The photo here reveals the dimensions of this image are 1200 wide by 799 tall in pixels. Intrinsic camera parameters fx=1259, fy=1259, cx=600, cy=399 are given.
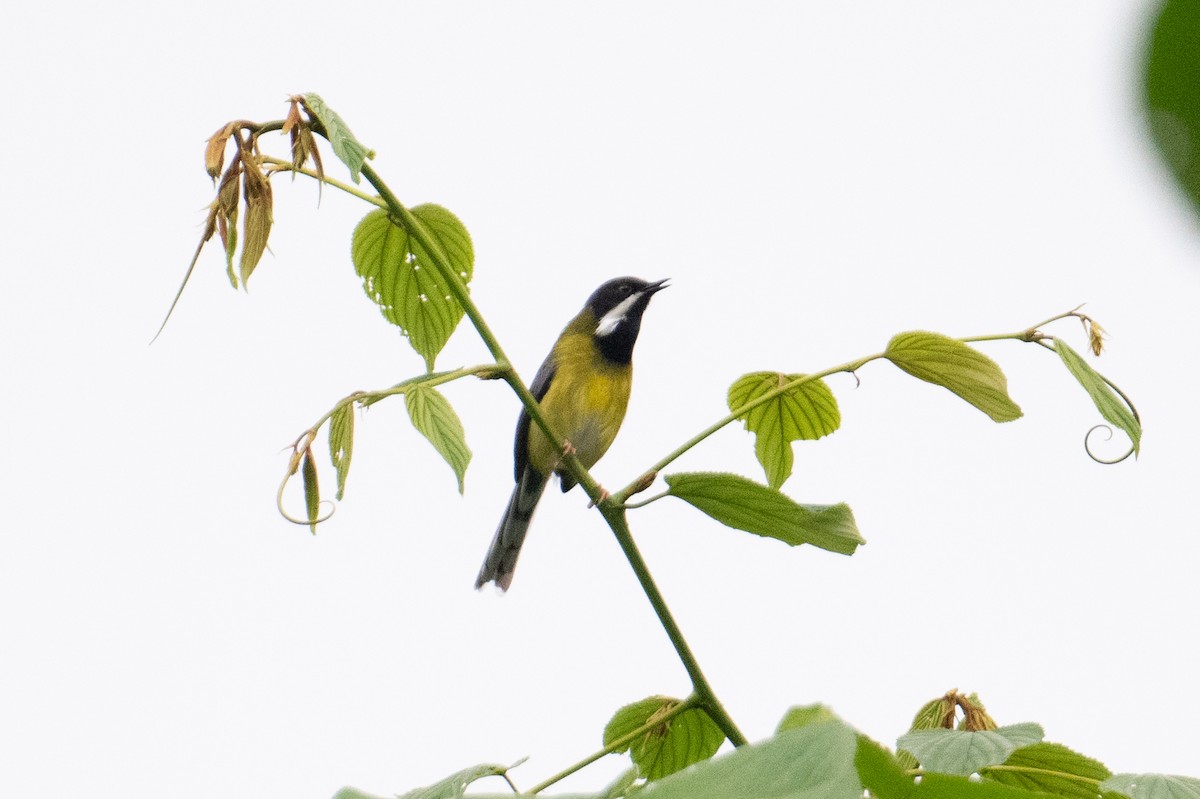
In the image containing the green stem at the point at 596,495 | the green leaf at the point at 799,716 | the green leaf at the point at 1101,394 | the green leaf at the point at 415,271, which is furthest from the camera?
the green leaf at the point at 415,271

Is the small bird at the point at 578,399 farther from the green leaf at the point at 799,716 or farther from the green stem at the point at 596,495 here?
the green leaf at the point at 799,716

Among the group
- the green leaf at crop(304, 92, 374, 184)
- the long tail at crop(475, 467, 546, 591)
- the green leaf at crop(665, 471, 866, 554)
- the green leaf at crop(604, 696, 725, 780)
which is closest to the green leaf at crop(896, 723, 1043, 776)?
the green leaf at crop(665, 471, 866, 554)

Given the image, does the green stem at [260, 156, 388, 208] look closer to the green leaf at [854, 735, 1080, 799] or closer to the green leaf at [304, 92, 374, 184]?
the green leaf at [304, 92, 374, 184]

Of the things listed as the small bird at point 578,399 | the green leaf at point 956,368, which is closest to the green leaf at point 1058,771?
the green leaf at point 956,368

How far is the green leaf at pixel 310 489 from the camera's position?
1.69 m

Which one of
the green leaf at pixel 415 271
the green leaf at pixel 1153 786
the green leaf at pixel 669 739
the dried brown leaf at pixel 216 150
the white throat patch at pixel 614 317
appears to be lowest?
the green leaf at pixel 1153 786

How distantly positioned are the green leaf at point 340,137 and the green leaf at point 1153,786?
3.59 ft

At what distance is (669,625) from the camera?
4.96 feet

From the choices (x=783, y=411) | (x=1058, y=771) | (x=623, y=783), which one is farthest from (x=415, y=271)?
(x=623, y=783)

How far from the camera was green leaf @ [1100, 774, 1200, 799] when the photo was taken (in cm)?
130

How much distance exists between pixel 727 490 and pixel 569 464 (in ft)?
1.36

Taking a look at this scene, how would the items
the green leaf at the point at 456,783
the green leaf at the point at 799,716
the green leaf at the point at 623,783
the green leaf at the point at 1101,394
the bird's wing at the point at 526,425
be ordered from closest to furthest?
the green leaf at the point at 799,716, the green leaf at the point at 623,783, the green leaf at the point at 456,783, the green leaf at the point at 1101,394, the bird's wing at the point at 526,425

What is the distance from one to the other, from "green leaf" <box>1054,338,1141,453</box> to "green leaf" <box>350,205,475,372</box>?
0.92m

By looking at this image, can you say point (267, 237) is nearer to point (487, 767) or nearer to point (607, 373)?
point (487, 767)
